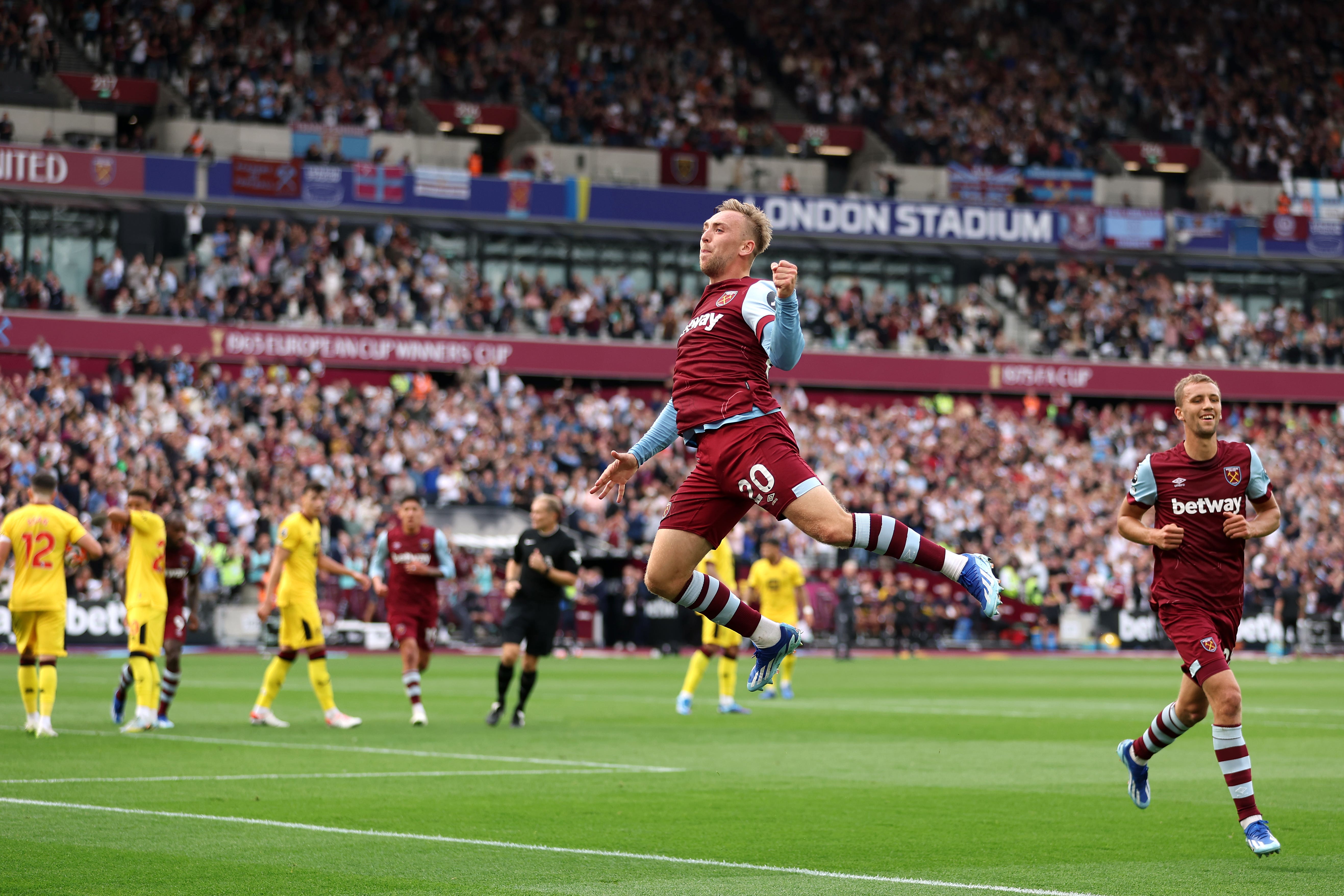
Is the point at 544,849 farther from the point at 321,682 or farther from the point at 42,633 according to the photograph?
the point at 321,682

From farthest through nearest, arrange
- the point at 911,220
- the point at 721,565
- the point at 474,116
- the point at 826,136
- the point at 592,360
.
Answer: the point at 826,136, the point at 911,220, the point at 474,116, the point at 592,360, the point at 721,565

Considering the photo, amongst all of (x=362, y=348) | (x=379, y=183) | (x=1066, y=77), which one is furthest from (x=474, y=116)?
(x=1066, y=77)

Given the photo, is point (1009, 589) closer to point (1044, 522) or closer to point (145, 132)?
point (1044, 522)

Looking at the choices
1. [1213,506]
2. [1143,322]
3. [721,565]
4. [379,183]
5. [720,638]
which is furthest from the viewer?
[1143,322]

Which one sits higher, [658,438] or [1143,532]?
[658,438]

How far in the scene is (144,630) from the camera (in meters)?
17.0

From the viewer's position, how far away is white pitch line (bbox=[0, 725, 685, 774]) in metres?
14.5

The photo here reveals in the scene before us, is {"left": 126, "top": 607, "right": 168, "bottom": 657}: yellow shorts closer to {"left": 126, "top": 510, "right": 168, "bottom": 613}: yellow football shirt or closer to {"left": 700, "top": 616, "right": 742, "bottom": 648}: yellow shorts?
{"left": 126, "top": 510, "right": 168, "bottom": 613}: yellow football shirt

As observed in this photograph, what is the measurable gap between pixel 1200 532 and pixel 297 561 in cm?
1053

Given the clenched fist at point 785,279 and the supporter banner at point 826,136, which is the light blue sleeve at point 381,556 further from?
the supporter banner at point 826,136

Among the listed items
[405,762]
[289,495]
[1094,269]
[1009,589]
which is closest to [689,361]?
[405,762]

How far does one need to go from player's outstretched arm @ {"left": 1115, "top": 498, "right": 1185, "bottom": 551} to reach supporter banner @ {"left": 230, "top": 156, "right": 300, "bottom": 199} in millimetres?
39939

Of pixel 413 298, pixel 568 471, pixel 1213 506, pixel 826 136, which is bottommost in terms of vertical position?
pixel 568 471

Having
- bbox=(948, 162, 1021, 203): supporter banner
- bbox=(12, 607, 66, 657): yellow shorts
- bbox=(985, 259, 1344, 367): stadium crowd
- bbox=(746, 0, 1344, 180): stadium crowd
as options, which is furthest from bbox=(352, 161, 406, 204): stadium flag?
bbox=(12, 607, 66, 657): yellow shorts
